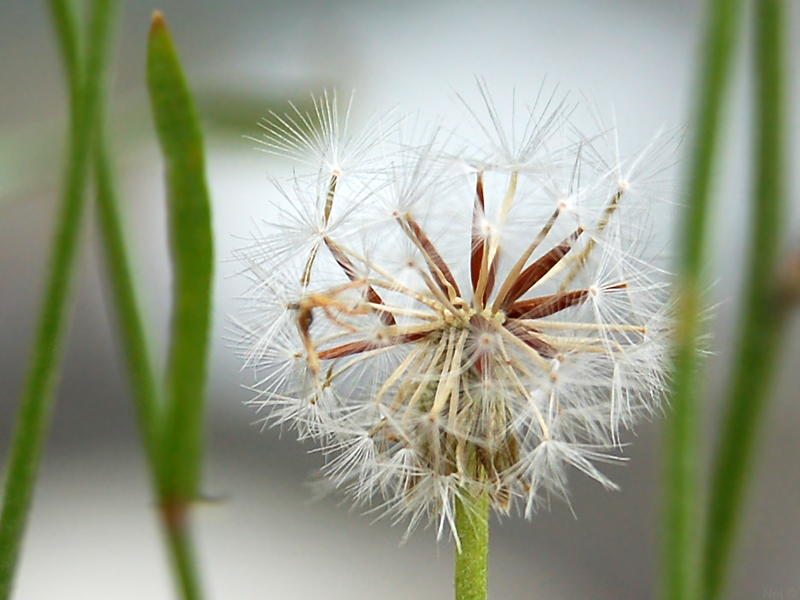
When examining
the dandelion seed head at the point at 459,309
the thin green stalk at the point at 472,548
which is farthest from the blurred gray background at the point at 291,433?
the thin green stalk at the point at 472,548

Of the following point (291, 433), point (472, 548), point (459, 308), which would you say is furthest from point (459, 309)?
point (291, 433)

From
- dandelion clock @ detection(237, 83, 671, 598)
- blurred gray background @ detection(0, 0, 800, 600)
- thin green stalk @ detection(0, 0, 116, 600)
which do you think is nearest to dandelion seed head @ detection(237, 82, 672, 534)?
dandelion clock @ detection(237, 83, 671, 598)

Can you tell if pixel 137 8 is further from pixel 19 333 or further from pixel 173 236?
pixel 173 236

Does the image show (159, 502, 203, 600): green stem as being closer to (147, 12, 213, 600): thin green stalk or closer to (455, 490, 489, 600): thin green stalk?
(147, 12, 213, 600): thin green stalk

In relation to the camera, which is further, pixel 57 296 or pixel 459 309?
pixel 459 309

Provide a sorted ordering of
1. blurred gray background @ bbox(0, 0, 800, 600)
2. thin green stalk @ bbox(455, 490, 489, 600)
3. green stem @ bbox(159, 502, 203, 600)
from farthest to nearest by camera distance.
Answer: blurred gray background @ bbox(0, 0, 800, 600), thin green stalk @ bbox(455, 490, 489, 600), green stem @ bbox(159, 502, 203, 600)

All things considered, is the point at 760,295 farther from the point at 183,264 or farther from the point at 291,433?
the point at 291,433
